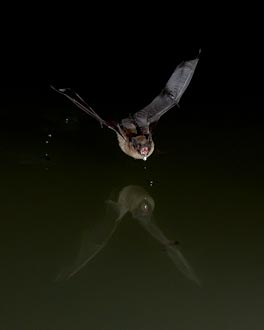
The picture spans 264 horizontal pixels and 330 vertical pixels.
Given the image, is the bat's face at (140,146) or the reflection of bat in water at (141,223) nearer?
the reflection of bat in water at (141,223)

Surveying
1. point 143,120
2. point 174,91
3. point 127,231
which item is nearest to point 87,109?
point 143,120

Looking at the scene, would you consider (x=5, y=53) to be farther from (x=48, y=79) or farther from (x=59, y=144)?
(x=59, y=144)

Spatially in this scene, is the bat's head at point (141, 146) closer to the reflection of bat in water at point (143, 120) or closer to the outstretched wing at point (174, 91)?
the reflection of bat in water at point (143, 120)

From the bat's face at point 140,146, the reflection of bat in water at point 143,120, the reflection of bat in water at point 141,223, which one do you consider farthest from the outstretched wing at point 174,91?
the reflection of bat in water at point 141,223

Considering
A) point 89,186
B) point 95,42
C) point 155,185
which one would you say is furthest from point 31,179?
point 95,42

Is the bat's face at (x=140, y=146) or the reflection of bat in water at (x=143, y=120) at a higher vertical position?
the reflection of bat in water at (x=143, y=120)

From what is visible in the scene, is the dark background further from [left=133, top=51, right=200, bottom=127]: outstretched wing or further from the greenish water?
[left=133, top=51, right=200, bottom=127]: outstretched wing

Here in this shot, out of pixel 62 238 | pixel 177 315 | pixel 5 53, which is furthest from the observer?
pixel 5 53

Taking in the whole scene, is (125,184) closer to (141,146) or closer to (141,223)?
(141,146)

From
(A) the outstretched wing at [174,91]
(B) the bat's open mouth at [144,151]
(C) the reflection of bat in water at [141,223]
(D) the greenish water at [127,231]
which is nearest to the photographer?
(D) the greenish water at [127,231]
